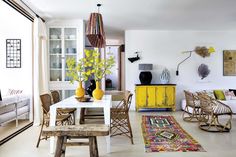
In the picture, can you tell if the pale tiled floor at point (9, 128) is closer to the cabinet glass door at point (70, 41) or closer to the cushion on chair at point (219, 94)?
the cabinet glass door at point (70, 41)

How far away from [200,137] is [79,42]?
3.72 meters

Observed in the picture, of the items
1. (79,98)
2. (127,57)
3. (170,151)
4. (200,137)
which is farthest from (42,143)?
(127,57)

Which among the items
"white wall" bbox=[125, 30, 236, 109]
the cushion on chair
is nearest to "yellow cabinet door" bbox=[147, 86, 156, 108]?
"white wall" bbox=[125, 30, 236, 109]

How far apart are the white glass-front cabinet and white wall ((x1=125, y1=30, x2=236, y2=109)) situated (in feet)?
6.34

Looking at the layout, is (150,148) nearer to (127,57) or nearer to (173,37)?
(127,57)

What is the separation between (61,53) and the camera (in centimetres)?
562

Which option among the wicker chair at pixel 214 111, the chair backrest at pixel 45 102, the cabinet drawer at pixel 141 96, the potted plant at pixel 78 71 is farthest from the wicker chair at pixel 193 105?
the chair backrest at pixel 45 102

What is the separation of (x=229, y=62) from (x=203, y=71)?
964mm

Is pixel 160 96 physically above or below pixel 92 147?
above

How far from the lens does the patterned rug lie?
3.24m

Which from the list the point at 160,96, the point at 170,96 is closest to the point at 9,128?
the point at 160,96

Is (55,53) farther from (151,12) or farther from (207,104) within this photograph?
(207,104)

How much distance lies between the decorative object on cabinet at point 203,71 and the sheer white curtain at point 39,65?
4.81 m

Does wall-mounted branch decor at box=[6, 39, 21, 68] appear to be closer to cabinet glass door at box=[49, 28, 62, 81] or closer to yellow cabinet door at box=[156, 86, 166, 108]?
cabinet glass door at box=[49, 28, 62, 81]
